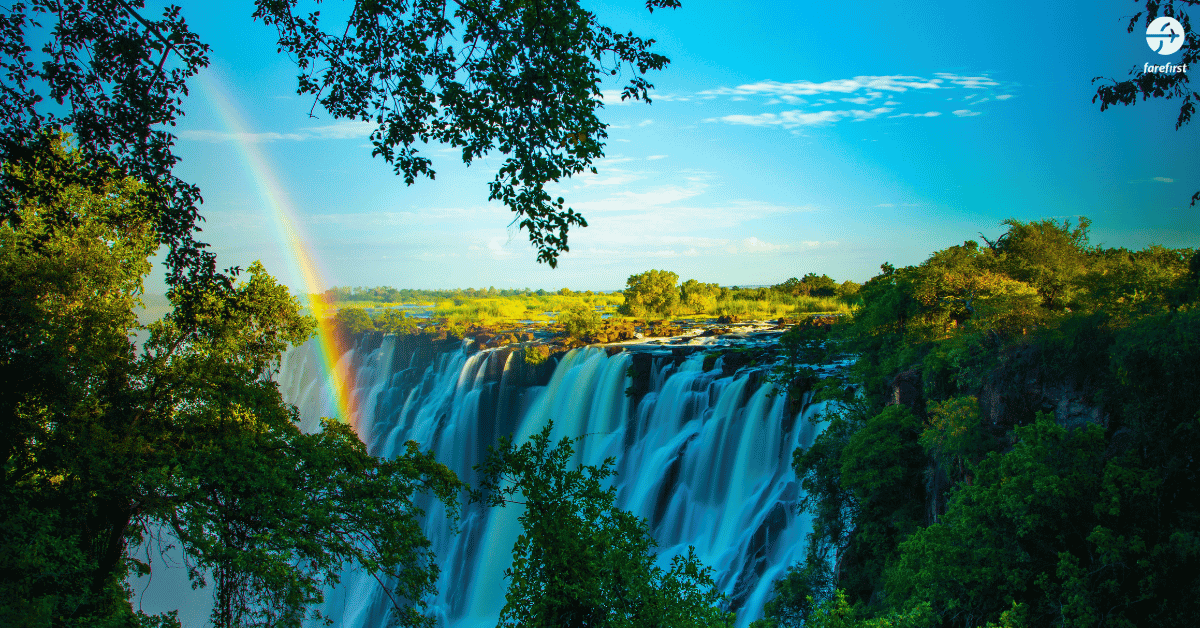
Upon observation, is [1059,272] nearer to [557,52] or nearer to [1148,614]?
[1148,614]

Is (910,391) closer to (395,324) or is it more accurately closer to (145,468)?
(145,468)

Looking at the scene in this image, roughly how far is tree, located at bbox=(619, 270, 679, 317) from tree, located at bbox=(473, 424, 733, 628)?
33.4 metres

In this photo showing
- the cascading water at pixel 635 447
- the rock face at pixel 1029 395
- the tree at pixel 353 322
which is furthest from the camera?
the tree at pixel 353 322

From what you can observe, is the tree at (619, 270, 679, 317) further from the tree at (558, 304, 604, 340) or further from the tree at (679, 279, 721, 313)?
the tree at (558, 304, 604, 340)

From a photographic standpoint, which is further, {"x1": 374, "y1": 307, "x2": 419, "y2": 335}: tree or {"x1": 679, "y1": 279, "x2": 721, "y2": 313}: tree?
{"x1": 374, "y1": 307, "x2": 419, "y2": 335}: tree

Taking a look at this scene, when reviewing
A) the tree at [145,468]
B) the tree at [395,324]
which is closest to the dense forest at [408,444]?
the tree at [145,468]

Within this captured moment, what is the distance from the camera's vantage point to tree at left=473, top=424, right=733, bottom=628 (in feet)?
20.1

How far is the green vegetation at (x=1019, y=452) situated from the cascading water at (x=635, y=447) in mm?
1963

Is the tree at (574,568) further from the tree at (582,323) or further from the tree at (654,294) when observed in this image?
the tree at (654,294)

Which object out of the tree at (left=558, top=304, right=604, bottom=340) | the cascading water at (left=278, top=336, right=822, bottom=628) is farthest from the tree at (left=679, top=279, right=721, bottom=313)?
the cascading water at (left=278, top=336, right=822, bottom=628)

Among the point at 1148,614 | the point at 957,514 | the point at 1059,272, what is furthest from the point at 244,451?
the point at 1059,272

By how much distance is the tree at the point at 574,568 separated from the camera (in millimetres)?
6121

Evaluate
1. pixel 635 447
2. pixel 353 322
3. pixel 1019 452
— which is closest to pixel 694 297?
pixel 635 447

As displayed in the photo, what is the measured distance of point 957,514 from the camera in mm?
8453
